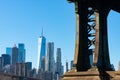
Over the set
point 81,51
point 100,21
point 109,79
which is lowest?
point 109,79

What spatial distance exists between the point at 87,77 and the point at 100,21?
3.07 metres

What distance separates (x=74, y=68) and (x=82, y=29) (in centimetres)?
216

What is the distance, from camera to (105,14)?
23.1 metres

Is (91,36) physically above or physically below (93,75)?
above

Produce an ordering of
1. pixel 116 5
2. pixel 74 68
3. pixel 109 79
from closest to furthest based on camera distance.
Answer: pixel 109 79, pixel 74 68, pixel 116 5

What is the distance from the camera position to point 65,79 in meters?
22.3

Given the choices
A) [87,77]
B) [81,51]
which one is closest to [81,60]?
[81,51]

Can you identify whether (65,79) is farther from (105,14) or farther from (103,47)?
(105,14)

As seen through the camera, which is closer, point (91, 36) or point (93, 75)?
point (93, 75)

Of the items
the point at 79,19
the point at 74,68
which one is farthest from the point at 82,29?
the point at 74,68

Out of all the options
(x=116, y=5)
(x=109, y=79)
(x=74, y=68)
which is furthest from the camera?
(x=116, y=5)

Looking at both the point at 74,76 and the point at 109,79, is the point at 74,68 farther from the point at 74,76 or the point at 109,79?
the point at 109,79

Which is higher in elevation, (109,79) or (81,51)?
(81,51)

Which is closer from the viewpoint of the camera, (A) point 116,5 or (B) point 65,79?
(B) point 65,79
